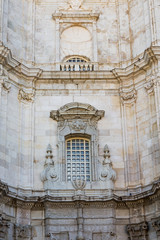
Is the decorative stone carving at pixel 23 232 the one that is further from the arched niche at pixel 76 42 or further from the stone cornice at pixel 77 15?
the stone cornice at pixel 77 15

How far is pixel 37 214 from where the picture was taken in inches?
977

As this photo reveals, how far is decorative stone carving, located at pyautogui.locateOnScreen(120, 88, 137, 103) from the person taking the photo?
2722 centimetres

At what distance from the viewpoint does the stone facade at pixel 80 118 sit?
2453cm

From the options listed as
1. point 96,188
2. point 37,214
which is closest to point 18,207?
point 37,214

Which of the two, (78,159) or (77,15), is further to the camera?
(77,15)

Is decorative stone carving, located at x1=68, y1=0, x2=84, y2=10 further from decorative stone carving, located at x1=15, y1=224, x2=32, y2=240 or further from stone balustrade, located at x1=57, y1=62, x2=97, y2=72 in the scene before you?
decorative stone carving, located at x1=15, y1=224, x2=32, y2=240

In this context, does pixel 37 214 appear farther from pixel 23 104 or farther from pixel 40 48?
pixel 40 48

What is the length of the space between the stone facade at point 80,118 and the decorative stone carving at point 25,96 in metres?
0.11

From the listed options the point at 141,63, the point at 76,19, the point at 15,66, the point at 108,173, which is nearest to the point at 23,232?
the point at 108,173

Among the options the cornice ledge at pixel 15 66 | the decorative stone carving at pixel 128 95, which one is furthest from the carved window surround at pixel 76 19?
the decorative stone carving at pixel 128 95

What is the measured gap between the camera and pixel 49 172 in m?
25.7

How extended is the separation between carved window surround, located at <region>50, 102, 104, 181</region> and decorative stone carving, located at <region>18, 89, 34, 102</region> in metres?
1.30

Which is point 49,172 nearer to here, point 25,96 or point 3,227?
point 3,227

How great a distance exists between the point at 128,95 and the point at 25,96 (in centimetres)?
501
